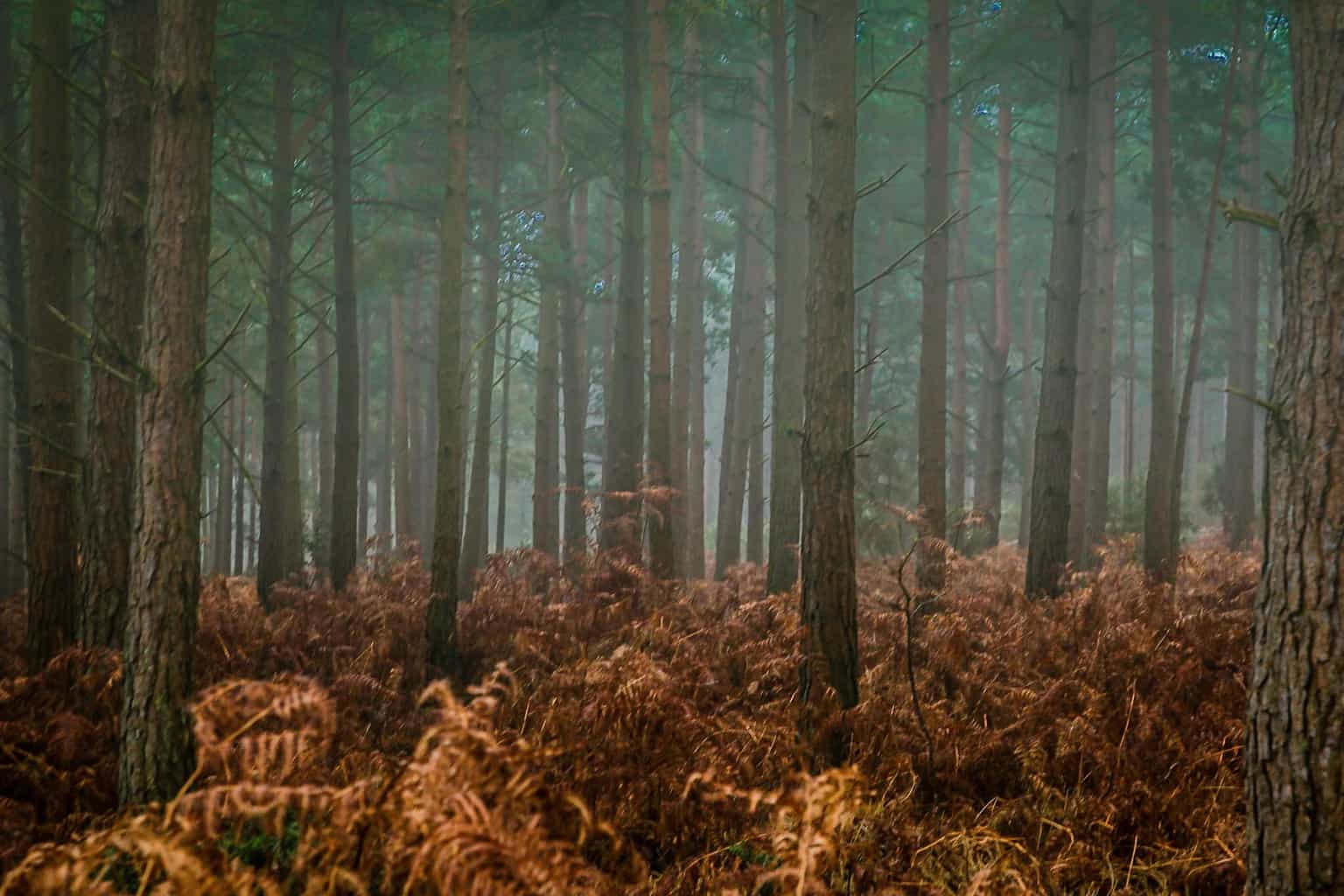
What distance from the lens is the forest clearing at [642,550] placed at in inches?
167

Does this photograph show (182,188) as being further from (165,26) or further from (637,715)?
(637,715)

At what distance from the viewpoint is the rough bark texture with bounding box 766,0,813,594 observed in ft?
45.0

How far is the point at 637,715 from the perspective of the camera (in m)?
6.17

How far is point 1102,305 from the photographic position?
20375 millimetres

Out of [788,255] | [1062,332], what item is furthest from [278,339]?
[1062,332]

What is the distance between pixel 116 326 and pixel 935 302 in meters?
9.43

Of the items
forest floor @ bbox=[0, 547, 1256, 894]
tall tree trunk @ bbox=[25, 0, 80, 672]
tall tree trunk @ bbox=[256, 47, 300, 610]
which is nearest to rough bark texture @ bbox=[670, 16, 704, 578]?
tall tree trunk @ bbox=[256, 47, 300, 610]

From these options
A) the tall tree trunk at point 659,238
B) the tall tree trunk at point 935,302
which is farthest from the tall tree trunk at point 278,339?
the tall tree trunk at point 935,302

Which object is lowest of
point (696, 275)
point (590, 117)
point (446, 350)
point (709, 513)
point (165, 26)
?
point (709, 513)

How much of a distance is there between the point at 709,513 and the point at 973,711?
53482 mm

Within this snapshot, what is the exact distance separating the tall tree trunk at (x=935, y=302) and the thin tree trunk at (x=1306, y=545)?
7.70 metres

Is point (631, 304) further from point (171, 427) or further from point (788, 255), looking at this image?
point (171, 427)

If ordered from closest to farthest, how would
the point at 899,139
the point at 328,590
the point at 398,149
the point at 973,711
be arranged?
the point at 973,711 → the point at 328,590 → the point at 398,149 → the point at 899,139

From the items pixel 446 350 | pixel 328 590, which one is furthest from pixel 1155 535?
pixel 328 590
